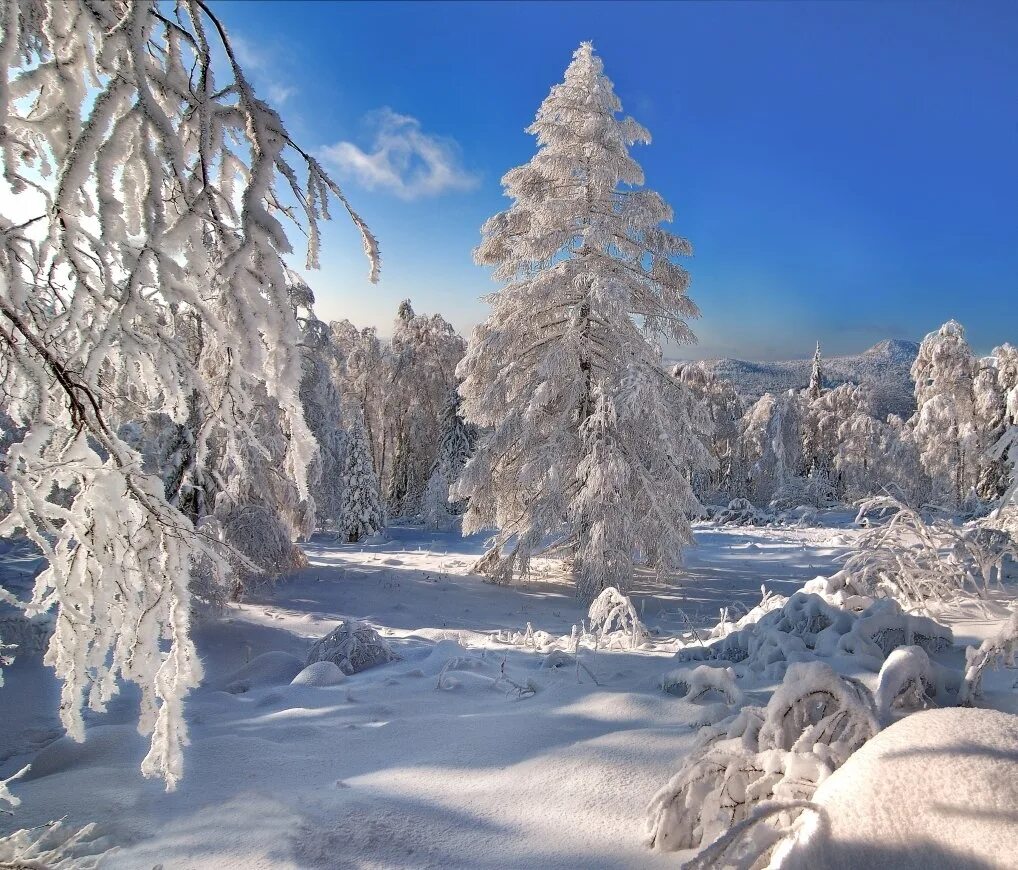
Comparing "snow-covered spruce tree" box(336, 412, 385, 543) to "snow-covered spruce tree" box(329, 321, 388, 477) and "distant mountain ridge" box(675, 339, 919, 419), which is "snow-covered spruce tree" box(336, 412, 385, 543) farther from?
"distant mountain ridge" box(675, 339, 919, 419)

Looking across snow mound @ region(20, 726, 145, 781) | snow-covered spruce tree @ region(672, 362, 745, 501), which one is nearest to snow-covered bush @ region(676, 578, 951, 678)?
snow mound @ region(20, 726, 145, 781)

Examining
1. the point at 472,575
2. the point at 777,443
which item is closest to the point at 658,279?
the point at 472,575

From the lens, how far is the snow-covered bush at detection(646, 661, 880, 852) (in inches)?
62.2

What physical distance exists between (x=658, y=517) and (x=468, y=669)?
5631mm

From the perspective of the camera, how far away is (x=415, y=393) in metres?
22.6

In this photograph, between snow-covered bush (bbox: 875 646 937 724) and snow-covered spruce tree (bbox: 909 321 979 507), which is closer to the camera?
snow-covered bush (bbox: 875 646 937 724)

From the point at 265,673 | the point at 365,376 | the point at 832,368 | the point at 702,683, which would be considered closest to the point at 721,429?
the point at 365,376

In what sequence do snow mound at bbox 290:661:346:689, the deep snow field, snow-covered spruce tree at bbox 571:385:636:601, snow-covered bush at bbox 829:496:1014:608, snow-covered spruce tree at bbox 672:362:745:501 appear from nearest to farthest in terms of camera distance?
the deep snow field, snow mound at bbox 290:661:346:689, snow-covered bush at bbox 829:496:1014:608, snow-covered spruce tree at bbox 571:385:636:601, snow-covered spruce tree at bbox 672:362:745:501

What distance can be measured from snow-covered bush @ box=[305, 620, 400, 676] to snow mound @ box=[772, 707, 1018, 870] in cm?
399

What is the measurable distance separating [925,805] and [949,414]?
27.4 meters

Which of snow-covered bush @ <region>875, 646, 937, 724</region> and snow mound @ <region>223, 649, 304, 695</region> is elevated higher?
snow-covered bush @ <region>875, 646, 937, 724</region>

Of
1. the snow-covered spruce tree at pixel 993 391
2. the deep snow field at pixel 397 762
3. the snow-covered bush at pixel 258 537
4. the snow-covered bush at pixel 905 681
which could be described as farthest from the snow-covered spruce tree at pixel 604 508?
the snow-covered spruce tree at pixel 993 391

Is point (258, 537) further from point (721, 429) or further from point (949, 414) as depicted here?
point (721, 429)

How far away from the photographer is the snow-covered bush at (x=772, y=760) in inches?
62.2
